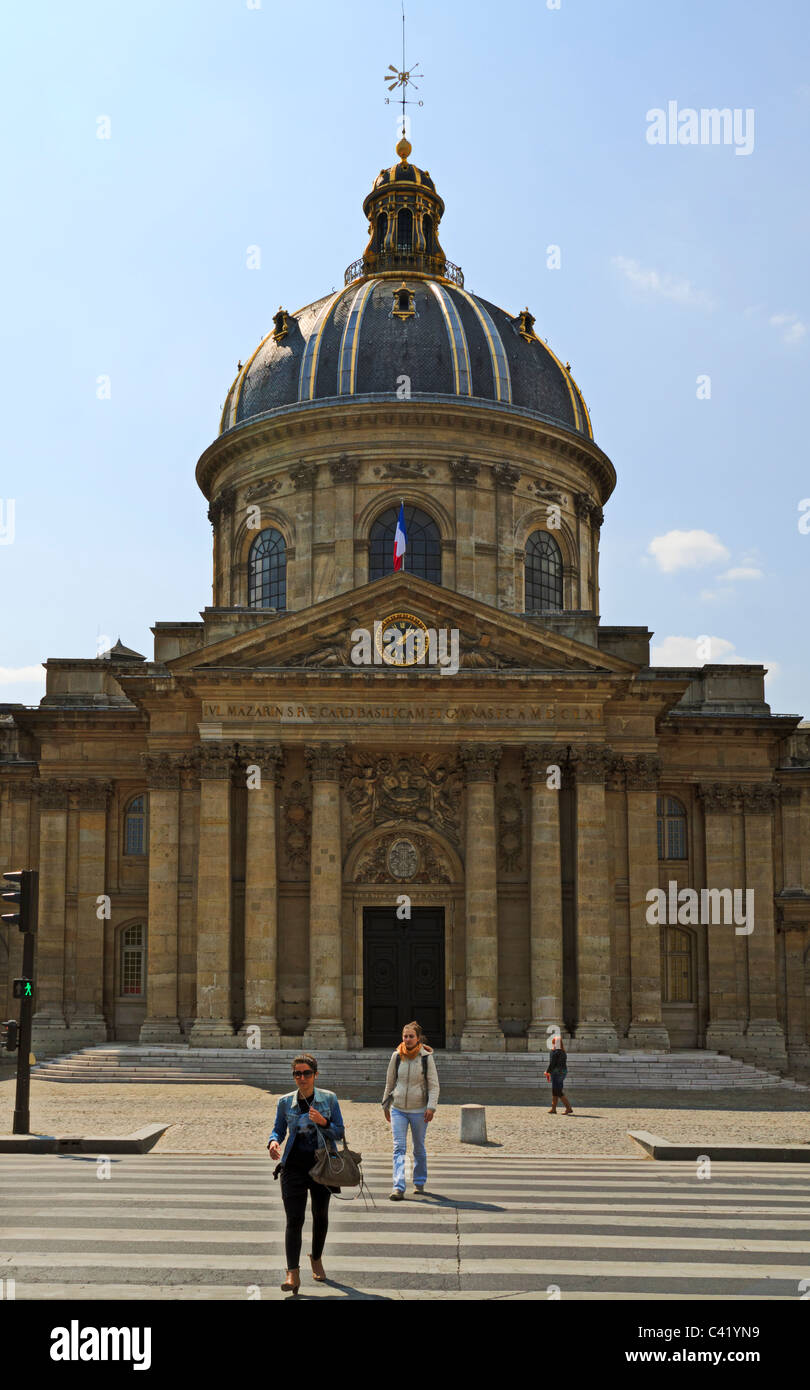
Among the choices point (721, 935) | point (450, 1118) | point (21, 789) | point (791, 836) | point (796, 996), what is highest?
point (21, 789)

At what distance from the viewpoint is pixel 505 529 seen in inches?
1965

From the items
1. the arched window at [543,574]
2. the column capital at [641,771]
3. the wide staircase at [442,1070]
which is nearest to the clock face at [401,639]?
the column capital at [641,771]

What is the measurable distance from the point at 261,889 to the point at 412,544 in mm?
14183

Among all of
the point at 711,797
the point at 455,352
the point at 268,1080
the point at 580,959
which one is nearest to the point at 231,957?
the point at 268,1080

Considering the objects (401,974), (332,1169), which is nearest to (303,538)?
(401,974)

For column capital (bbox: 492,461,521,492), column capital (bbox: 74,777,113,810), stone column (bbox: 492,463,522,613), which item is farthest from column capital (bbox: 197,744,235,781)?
column capital (bbox: 492,461,521,492)

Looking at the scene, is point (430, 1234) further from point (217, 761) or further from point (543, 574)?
point (543, 574)

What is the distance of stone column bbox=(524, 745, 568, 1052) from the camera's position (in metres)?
40.4

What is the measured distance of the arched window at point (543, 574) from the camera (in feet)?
168

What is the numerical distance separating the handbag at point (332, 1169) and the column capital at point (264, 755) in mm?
28945

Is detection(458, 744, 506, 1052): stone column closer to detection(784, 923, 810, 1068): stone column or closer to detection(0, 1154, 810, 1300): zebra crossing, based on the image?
detection(784, 923, 810, 1068): stone column

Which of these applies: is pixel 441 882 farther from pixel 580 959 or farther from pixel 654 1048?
pixel 654 1048

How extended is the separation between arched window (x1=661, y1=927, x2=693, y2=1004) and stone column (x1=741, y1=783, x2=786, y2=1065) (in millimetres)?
1814

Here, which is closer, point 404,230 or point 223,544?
point 223,544
